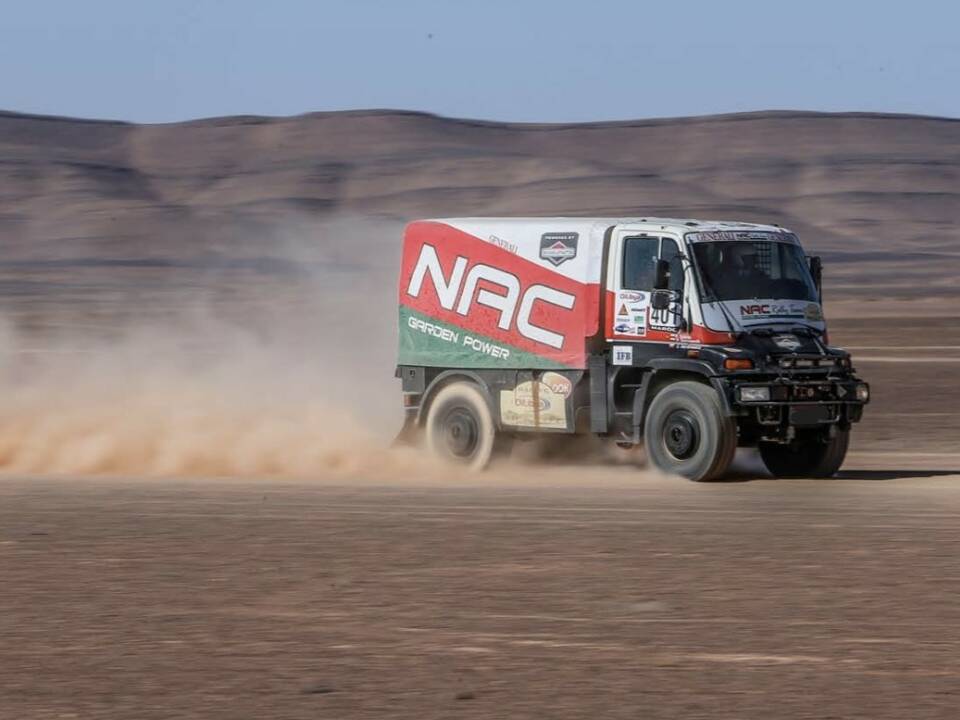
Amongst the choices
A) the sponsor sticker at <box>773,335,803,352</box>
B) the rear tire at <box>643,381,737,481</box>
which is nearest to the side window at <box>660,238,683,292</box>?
the rear tire at <box>643,381,737,481</box>

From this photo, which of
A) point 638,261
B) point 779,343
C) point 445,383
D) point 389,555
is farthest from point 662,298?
point 389,555

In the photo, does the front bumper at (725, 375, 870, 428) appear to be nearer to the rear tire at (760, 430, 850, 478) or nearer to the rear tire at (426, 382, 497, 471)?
the rear tire at (760, 430, 850, 478)

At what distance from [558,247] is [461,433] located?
234cm

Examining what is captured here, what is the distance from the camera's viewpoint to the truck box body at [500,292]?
18.1 m

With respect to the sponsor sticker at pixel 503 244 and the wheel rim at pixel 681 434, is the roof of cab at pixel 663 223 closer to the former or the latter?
the sponsor sticker at pixel 503 244

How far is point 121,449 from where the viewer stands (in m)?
20.3

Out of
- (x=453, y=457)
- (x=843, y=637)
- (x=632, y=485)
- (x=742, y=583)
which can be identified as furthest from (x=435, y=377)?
(x=843, y=637)

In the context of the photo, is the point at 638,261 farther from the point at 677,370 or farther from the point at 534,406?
the point at 534,406

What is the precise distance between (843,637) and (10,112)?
15483 cm

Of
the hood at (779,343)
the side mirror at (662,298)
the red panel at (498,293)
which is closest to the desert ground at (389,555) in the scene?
the hood at (779,343)

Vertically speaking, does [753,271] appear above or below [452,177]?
below

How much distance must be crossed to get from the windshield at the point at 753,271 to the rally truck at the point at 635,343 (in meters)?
0.02

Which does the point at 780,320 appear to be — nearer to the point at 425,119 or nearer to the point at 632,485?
the point at 632,485

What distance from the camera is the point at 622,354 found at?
58.9 ft
